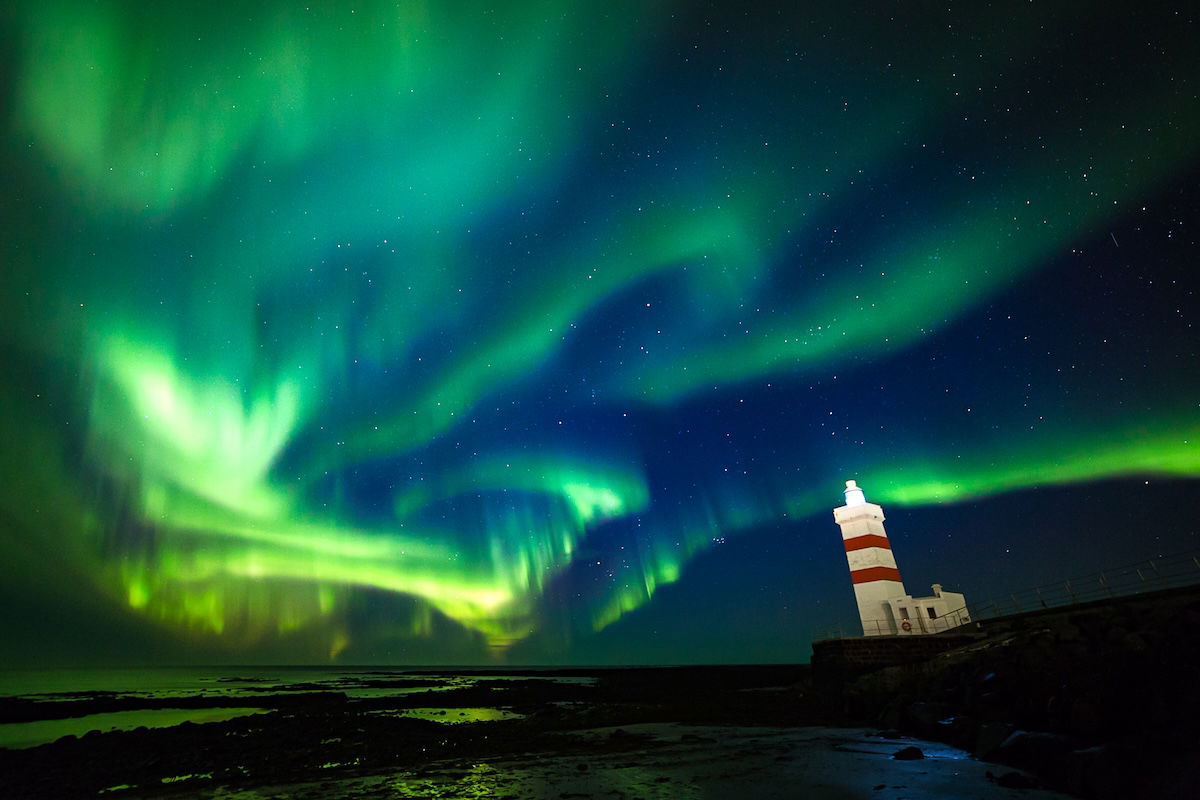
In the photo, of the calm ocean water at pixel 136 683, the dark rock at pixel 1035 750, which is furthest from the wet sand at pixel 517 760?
the calm ocean water at pixel 136 683

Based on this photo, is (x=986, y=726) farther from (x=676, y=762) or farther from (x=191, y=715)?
(x=191, y=715)

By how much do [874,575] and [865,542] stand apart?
183 cm

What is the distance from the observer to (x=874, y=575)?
30.8m

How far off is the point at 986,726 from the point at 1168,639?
4.55m

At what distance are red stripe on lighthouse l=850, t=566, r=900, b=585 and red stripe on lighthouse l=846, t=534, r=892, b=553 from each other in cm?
119

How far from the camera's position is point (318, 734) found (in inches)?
901

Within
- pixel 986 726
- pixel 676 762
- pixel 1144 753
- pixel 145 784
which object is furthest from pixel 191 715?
pixel 1144 753

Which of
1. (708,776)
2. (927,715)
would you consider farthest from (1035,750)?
(708,776)

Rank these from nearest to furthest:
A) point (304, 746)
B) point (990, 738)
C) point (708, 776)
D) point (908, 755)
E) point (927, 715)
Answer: point (708, 776) → point (990, 738) → point (908, 755) → point (927, 715) → point (304, 746)

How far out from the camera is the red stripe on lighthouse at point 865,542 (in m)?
31.2

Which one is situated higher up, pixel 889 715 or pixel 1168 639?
pixel 1168 639

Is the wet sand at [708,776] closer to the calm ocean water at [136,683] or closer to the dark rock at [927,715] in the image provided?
the dark rock at [927,715]

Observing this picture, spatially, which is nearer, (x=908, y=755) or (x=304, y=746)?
(x=908, y=755)

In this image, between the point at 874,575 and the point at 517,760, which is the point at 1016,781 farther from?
the point at 874,575
